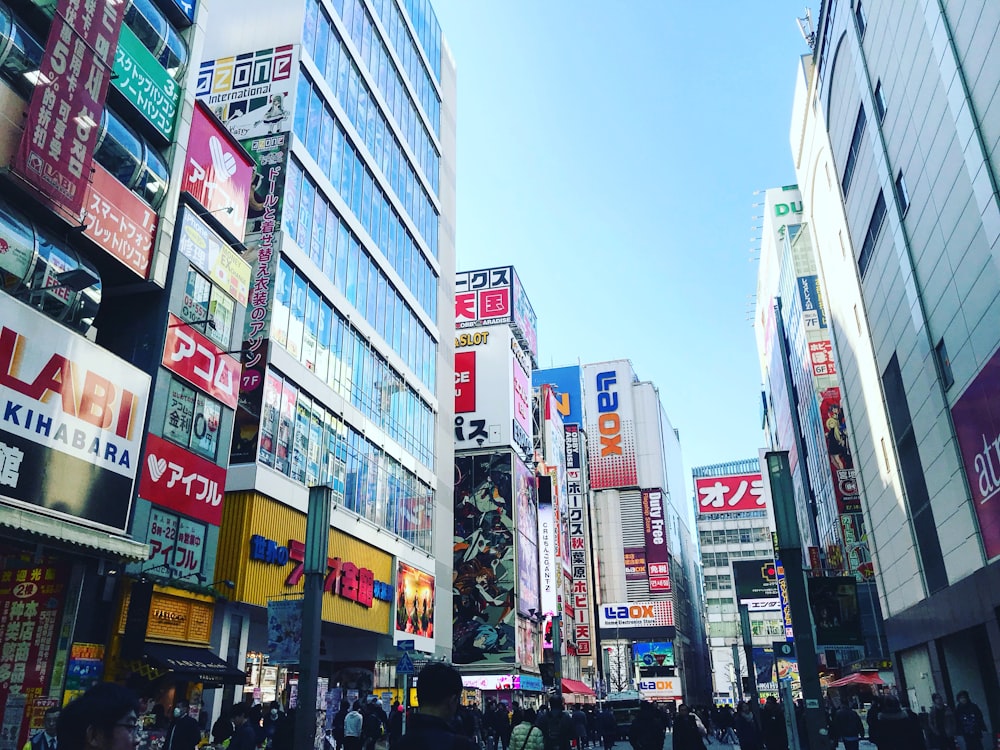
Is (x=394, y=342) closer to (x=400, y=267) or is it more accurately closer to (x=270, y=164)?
(x=400, y=267)

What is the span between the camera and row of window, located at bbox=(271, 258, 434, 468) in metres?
26.8

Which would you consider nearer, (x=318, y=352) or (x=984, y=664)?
(x=984, y=664)

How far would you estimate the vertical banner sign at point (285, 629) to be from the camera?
13391 mm

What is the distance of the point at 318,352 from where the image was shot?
93.7ft

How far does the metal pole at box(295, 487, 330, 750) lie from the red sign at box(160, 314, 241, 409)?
24.2 ft

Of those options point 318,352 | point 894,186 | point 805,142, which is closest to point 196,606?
point 318,352

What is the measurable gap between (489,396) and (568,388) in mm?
47932

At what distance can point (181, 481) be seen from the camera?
2014 cm

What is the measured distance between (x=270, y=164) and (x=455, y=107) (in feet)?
88.0

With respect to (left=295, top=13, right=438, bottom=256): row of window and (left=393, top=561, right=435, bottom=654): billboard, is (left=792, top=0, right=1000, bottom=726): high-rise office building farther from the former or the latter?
(left=295, top=13, right=438, bottom=256): row of window

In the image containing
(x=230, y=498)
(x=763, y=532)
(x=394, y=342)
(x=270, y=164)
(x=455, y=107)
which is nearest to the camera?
(x=230, y=498)

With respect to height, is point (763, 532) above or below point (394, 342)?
above

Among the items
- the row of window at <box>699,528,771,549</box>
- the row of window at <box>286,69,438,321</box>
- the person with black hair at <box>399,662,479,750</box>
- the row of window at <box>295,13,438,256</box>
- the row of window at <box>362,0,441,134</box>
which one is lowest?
the person with black hair at <box>399,662,479,750</box>

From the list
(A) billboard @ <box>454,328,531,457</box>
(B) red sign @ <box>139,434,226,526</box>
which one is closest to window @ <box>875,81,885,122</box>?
(B) red sign @ <box>139,434,226,526</box>
